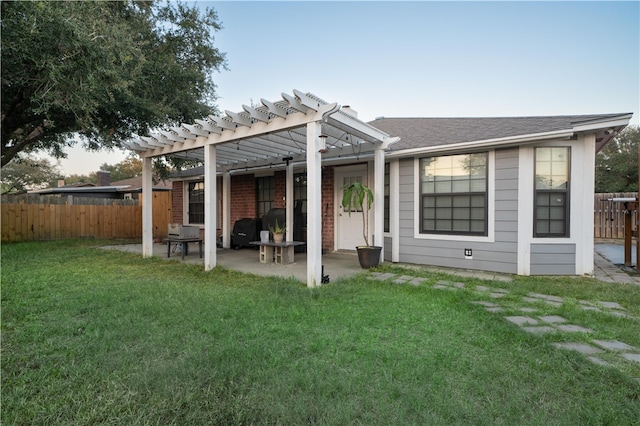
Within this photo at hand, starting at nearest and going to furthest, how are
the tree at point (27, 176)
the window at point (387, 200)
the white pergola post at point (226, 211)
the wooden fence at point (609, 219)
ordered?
the window at point (387, 200) < the white pergola post at point (226, 211) < the wooden fence at point (609, 219) < the tree at point (27, 176)

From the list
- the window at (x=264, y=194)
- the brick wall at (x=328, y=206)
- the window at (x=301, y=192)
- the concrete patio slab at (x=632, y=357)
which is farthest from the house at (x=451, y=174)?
the concrete patio slab at (x=632, y=357)

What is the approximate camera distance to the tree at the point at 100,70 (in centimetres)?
530

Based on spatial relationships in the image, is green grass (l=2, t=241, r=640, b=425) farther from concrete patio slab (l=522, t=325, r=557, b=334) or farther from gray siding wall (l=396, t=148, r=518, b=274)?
gray siding wall (l=396, t=148, r=518, b=274)

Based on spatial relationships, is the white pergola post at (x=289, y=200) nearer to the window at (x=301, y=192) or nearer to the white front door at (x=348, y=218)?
the window at (x=301, y=192)

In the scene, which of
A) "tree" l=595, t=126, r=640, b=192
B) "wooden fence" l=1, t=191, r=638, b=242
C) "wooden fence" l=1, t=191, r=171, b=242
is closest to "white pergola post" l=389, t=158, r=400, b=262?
"wooden fence" l=1, t=191, r=638, b=242

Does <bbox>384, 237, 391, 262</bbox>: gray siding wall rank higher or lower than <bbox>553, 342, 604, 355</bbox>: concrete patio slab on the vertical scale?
higher

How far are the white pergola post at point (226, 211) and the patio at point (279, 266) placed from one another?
51.3 inches

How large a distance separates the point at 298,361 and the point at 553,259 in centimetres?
516

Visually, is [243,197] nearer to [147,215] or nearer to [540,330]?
[147,215]

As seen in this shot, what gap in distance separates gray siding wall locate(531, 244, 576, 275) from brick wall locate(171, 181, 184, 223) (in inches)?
426

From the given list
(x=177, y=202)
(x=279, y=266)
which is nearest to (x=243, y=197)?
(x=177, y=202)

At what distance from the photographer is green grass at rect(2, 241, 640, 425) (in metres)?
1.71

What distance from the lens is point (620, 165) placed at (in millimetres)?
17328

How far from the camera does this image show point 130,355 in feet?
7.80
